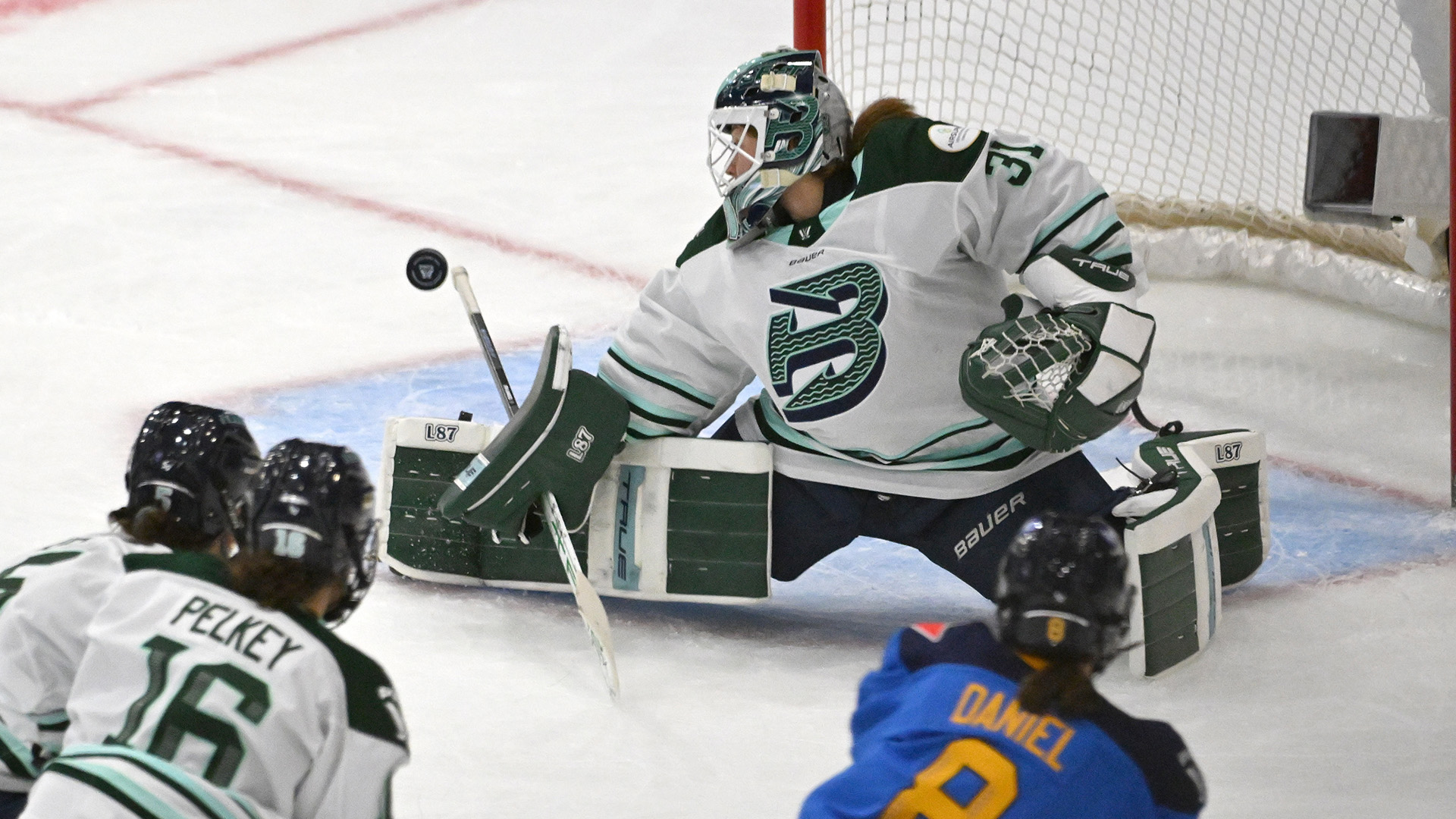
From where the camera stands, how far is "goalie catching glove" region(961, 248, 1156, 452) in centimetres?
276

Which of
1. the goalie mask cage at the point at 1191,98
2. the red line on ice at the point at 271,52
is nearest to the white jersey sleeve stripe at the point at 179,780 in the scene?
the goalie mask cage at the point at 1191,98

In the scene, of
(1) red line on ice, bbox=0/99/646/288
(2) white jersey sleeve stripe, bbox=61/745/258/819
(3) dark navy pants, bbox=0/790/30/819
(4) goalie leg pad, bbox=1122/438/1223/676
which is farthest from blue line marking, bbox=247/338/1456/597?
(2) white jersey sleeve stripe, bbox=61/745/258/819

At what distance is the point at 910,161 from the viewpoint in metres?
2.94

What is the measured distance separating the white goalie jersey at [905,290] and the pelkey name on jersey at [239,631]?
4.53 feet

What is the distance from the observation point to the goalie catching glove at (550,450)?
3.06m

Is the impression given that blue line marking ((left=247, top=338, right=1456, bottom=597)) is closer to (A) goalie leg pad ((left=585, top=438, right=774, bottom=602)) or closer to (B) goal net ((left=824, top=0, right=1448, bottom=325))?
(A) goalie leg pad ((left=585, top=438, right=774, bottom=602))

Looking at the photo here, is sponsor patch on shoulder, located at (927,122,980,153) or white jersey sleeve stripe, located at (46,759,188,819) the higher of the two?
sponsor patch on shoulder, located at (927,122,980,153)

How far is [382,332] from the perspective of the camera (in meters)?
4.75

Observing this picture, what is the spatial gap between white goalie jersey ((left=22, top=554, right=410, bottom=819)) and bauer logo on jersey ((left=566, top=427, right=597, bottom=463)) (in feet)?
4.23

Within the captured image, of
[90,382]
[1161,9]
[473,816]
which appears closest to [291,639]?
[473,816]

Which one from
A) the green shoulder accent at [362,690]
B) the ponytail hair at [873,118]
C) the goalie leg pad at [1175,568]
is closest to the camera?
the green shoulder accent at [362,690]

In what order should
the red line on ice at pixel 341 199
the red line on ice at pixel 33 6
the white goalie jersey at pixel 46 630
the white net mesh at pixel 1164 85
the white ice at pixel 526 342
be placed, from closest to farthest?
the white goalie jersey at pixel 46 630 → the white ice at pixel 526 342 → the white net mesh at pixel 1164 85 → the red line on ice at pixel 341 199 → the red line on ice at pixel 33 6

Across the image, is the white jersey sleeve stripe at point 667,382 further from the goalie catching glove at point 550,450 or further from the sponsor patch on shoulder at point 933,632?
the sponsor patch on shoulder at point 933,632

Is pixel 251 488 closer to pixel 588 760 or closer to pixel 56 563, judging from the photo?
pixel 56 563
